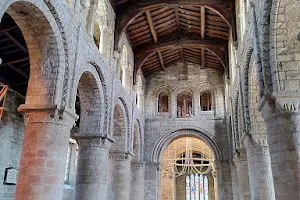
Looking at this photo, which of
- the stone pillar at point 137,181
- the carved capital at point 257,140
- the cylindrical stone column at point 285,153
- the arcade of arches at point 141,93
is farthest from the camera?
the stone pillar at point 137,181

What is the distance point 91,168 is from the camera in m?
9.27

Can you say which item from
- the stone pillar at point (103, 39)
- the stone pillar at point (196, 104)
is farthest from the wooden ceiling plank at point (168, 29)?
the stone pillar at point (103, 39)

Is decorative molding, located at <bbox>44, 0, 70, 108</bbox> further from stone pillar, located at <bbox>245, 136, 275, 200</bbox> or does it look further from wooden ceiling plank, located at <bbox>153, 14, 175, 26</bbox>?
wooden ceiling plank, located at <bbox>153, 14, 175, 26</bbox>

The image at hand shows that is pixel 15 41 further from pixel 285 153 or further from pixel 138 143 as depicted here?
pixel 138 143

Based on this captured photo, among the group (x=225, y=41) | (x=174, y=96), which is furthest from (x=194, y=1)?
(x=174, y=96)

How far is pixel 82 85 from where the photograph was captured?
383 inches

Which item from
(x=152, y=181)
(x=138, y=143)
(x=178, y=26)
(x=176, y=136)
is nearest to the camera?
(x=178, y=26)

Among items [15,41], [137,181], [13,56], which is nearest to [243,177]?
[137,181]

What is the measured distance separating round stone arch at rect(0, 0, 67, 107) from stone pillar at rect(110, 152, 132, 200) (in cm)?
609

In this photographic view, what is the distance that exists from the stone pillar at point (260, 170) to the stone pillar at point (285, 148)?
3214 mm

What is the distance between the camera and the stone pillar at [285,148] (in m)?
5.35

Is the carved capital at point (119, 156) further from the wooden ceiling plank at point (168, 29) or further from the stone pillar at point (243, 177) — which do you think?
the wooden ceiling plank at point (168, 29)

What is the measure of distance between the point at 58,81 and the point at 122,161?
21.2 ft

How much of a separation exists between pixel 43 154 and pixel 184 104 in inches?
453
